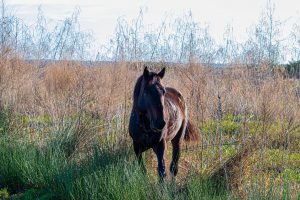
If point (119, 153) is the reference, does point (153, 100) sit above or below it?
above

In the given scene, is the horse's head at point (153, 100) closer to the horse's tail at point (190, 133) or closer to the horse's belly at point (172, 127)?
the horse's belly at point (172, 127)

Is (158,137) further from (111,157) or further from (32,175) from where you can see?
(32,175)

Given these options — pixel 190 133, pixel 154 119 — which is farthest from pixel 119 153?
pixel 190 133

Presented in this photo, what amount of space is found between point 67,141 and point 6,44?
152 inches

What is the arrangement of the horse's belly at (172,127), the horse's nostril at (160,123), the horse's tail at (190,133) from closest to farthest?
the horse's nostril at (160,123), the horse's belly at (172,127), the horse's tail at (190,133)

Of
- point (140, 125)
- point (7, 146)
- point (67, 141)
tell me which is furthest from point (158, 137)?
point (7, 146)

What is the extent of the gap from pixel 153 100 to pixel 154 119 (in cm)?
23

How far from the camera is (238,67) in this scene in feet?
18.6

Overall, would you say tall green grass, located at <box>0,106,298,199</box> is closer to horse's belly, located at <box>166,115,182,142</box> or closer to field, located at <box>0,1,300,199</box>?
field, located at <box>0,1,300,199</box>

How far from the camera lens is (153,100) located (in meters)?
2.55

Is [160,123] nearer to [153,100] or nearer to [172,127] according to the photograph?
[153,100]

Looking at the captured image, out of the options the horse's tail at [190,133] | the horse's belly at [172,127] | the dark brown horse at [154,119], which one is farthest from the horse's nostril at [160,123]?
the horse's tail at [190,133]

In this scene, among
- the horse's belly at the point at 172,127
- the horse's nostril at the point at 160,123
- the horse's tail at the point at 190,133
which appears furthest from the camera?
the horse's tail at the point at 190,133

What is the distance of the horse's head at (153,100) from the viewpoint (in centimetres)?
245
